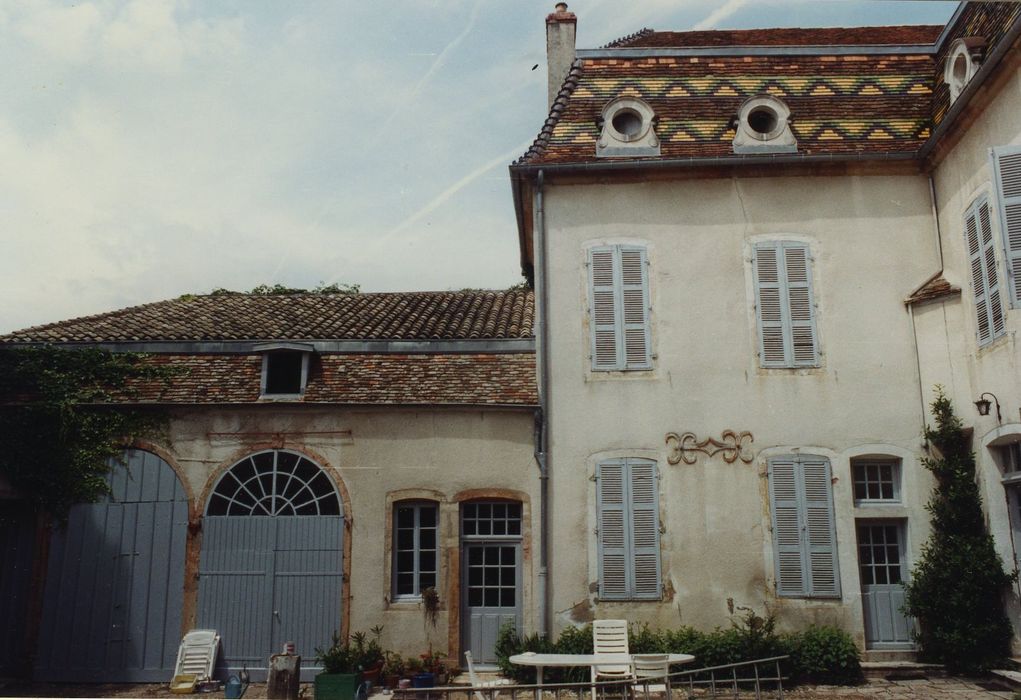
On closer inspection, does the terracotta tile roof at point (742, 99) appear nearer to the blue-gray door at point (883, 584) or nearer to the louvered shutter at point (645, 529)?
the louvered shutter at point (645, 529)

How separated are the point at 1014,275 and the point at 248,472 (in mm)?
9799

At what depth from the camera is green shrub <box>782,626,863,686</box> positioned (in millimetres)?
10867

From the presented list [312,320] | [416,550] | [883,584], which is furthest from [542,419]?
[883,584]

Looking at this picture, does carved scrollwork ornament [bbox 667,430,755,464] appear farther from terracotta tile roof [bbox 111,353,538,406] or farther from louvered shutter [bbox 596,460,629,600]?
terracotta tile roof [bbox 111,353,538,406]

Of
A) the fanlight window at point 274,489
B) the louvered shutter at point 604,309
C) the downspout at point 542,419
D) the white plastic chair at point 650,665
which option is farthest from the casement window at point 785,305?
the fanlight window at point 274,489

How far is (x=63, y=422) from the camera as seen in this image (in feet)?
40.6

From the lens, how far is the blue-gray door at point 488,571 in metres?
12.1

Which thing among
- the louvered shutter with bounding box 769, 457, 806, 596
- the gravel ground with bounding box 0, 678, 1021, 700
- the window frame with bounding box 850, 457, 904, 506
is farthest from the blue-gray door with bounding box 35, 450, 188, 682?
the window frame with bounding box 850, 457, 904, 506

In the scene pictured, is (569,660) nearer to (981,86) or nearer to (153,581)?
(153,581)

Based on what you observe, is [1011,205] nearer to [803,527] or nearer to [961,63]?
[961,63]

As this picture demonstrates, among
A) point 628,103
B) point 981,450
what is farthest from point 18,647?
point 981,450

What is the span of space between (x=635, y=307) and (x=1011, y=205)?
462 cm

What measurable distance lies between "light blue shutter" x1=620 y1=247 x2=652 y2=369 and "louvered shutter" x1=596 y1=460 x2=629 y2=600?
145 centimetres

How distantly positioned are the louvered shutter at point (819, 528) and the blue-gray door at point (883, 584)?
1.68 ft
